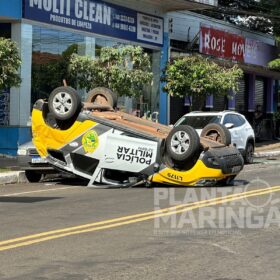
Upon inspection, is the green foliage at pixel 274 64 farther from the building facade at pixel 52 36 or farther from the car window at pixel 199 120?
the car window at pixel 199 120

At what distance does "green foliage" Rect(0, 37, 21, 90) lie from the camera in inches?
563

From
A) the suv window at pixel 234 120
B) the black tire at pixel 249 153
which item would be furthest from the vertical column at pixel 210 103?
the suv window at pixel 234 120

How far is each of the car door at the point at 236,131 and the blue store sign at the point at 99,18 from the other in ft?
20.2

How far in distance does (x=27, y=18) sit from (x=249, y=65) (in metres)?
15.4

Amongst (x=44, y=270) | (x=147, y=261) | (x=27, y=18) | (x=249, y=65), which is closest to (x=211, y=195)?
(x=147, y=261)

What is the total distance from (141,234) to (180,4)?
1860 centimetres

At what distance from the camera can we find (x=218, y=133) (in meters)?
13.4

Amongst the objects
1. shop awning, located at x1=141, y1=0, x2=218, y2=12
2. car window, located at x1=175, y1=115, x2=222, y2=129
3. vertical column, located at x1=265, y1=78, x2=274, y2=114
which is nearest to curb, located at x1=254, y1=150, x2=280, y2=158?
car window, located at x1=175, y1=115, x2=222, y2=129

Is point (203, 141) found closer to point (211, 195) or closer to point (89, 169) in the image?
point (211, 195)

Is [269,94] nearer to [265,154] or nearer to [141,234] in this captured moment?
[265,154]

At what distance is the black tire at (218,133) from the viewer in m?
13.1

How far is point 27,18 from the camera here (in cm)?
1834

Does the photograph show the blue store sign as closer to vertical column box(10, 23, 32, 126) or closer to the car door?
vertical column box(10, 23, 32, 126)

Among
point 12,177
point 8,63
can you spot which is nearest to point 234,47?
point 8,63
